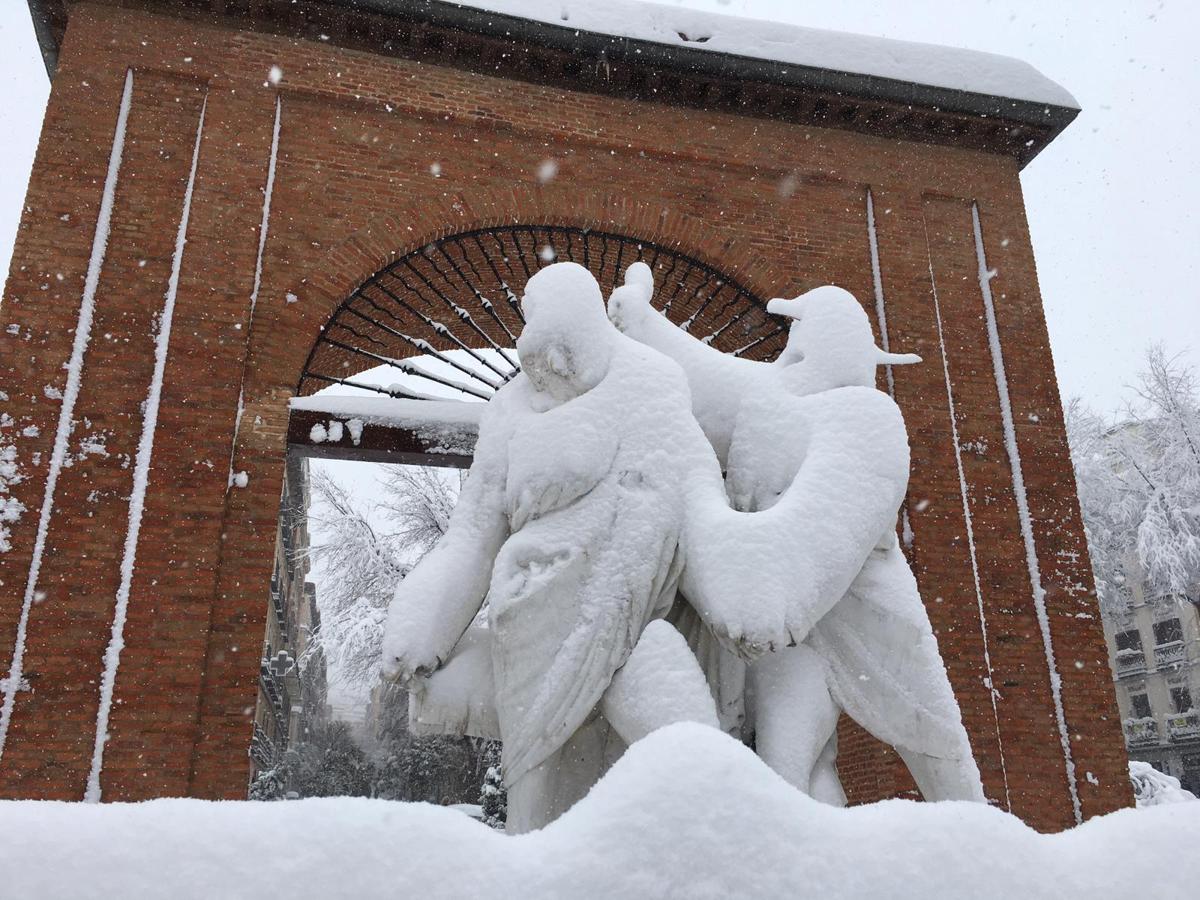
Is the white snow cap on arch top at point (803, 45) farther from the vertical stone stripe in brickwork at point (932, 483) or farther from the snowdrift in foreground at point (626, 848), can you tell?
the snowdrift in foreground at point (626, 848)

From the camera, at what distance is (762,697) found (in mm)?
2242

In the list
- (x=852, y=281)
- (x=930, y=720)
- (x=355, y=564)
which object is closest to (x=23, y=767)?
(x=930, y=720)

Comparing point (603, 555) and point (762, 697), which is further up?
point (603, 555)

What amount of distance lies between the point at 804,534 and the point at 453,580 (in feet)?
2.74

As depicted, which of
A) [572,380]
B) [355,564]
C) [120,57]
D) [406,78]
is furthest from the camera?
[355,564]

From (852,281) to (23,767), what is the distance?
240 inches

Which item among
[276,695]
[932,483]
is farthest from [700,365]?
[276,695]

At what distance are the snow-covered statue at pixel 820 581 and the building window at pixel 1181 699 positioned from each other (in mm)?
28007

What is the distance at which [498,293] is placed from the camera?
8.05 meters

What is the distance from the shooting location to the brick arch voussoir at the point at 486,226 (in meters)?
6.16

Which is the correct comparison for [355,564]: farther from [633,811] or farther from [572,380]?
[633,811]

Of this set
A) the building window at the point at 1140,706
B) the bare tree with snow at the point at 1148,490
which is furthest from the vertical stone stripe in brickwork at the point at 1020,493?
→ the building window at the point at 1140,706

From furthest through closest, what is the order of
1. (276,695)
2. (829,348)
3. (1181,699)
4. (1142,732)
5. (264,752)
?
1. (1181,699)
2. (1142,732)
3. (276,695)
4. (264,752)
5. (829,348)

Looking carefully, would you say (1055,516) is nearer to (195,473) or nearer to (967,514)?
(967,514)
